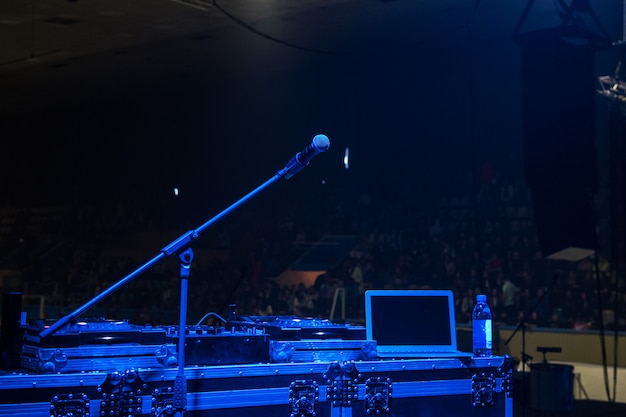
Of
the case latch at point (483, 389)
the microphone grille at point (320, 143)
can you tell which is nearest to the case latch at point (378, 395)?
the case latch at point (483, 389)

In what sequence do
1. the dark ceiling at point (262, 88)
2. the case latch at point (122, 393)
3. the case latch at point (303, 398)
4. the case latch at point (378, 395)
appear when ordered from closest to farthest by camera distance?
the case latch at point (122, 393)
the case latch at point (303, 398)
the case latch at point (378, 395)
the dark ceiling at point (262, 88)

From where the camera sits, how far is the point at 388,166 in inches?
425

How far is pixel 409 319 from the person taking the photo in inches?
147

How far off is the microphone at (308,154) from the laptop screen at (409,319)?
40.1 inches

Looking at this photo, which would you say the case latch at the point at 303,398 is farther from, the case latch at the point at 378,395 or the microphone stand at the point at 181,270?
the microphone stand at the point at 181,270

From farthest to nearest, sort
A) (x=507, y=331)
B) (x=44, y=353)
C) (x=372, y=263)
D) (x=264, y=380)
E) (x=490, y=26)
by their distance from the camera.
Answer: (x=372, y=263) → (x=490, y=26) → (x=507, y=331) → (x=264, y=380) → (x=44, y=353)

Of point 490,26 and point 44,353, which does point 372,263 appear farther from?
point 44,353

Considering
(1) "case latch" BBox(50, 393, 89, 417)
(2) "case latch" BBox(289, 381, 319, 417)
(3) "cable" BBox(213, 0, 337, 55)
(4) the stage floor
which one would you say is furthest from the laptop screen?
(3) "cable" BBox(213, 0, 337, 55)

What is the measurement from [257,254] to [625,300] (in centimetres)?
544

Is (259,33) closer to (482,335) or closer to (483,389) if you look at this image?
(482,335)

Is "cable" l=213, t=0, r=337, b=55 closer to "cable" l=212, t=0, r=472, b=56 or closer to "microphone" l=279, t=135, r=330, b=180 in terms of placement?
"cable" l=212, t=0, r=472, b=56

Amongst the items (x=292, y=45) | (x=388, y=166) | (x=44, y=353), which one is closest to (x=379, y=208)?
(x=388, y=166)

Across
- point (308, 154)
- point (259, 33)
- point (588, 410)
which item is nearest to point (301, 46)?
point (259, 33)

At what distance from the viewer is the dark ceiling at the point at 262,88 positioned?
952 cm
